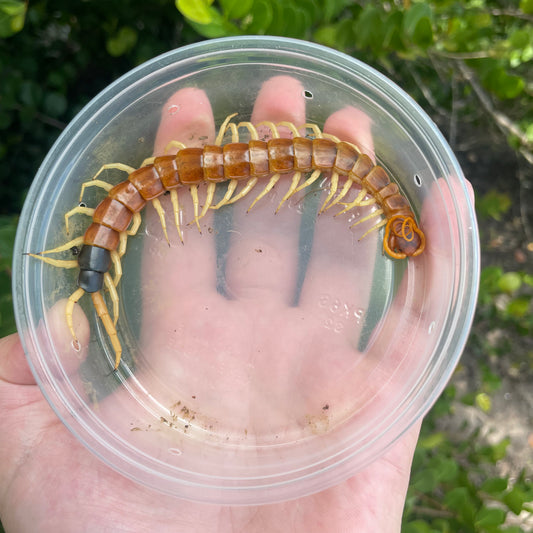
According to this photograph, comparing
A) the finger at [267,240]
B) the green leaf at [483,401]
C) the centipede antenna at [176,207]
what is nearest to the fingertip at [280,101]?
the finger at [267,240]

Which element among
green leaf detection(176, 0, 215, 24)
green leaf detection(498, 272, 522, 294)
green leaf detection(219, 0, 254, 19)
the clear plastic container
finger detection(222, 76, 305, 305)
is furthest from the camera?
finger detection(222, 76, 305, 305)

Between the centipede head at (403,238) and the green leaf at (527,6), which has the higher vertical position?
the green leaf at (527,6)

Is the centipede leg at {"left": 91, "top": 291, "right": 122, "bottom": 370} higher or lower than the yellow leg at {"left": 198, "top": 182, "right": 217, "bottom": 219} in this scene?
lower

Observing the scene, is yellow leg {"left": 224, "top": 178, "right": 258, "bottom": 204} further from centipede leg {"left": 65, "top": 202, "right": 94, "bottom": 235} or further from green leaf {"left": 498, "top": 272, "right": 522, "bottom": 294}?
green leaf {"left": 498, "top": 272, "right": 522, "bottom": 294}

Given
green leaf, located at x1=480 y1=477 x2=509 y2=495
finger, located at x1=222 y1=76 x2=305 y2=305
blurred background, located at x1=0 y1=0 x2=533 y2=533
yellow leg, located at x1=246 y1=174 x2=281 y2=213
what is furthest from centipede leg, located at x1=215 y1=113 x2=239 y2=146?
green leaf, located at x1=480 y1=477 x2=509 y2=495

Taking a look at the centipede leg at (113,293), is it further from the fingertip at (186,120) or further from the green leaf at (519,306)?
the green leaf at (519,306)

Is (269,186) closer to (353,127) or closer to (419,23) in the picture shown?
(353,127)

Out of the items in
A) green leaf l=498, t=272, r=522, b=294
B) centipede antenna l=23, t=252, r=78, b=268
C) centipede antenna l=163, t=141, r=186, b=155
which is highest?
centipede antenna l=163, t=141, r=186, b=155

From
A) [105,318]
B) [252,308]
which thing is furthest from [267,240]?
[105,318]
